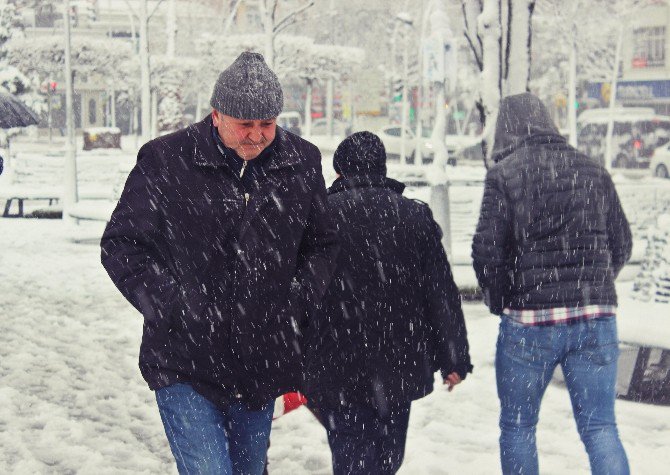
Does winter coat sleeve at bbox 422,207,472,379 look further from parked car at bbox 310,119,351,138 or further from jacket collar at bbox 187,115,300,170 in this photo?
parked car at bbox 310,119,351,138

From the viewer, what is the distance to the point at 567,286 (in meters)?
3.83

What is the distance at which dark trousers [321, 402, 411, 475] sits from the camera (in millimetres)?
3734

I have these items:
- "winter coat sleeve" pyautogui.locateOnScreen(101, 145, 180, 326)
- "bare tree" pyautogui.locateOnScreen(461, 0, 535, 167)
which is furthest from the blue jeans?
"bare tree" pyautogui.locateOnScreen(461, 0, 535, 167)

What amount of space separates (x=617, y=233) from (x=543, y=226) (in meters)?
0.37

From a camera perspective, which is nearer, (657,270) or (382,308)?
(382,308)

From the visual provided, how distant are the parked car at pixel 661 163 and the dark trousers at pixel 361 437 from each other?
32.0m

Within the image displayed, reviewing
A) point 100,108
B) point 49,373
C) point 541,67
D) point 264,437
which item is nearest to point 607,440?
point 264,437

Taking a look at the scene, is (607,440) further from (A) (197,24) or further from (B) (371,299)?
(A) (197,24)

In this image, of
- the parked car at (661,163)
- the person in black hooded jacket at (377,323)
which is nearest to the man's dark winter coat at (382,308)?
the person in black hooded jacket at (377,323)

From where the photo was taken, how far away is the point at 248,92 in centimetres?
300

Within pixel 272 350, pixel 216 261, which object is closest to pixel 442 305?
pixel 272 350

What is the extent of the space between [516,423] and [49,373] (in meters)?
4.22

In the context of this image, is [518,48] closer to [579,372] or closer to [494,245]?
[494,245]

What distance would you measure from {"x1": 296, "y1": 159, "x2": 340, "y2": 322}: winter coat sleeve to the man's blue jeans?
1.01 metres
